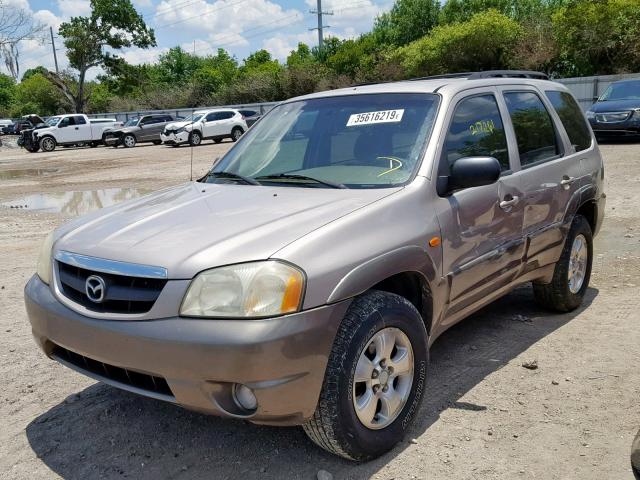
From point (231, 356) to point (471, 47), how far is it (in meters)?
35.9

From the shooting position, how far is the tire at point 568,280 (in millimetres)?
4770

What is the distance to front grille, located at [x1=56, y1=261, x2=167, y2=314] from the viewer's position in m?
2.70

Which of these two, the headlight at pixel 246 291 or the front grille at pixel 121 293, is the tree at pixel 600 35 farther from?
the front grille at pixel 121 293

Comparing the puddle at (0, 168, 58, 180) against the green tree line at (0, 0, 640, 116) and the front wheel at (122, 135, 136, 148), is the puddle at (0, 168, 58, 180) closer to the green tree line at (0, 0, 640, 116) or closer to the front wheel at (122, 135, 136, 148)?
the front wheel at (122, 135, 136, 148)

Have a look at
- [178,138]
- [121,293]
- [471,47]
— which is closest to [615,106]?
[121,293]

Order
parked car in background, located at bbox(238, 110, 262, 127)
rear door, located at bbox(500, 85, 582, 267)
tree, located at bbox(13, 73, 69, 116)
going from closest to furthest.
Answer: rear door, located at bbox(500, 85, 582, 267) < parked car in background, located at bbox(238, 110, 262, 127) < tree, located at bbox(13, 73, 69, 116)

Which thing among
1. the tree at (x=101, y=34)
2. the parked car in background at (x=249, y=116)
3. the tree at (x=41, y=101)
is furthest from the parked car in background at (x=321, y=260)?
the tree at (x=41, y=101)

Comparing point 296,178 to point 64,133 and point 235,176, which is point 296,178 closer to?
point 235,176

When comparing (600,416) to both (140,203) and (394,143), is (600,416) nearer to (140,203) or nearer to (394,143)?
(394,143)

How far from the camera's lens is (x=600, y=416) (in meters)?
3.38

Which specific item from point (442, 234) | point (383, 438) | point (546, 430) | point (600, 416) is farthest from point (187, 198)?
point (600, 416)

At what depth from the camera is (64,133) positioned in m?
34.6

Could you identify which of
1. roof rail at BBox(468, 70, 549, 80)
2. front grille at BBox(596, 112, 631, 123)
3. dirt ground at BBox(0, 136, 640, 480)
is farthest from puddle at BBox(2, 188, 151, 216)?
front grille at BBox(596, 112, 631, 123)

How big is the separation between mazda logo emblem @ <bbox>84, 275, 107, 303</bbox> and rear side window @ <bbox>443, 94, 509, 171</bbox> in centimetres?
196
